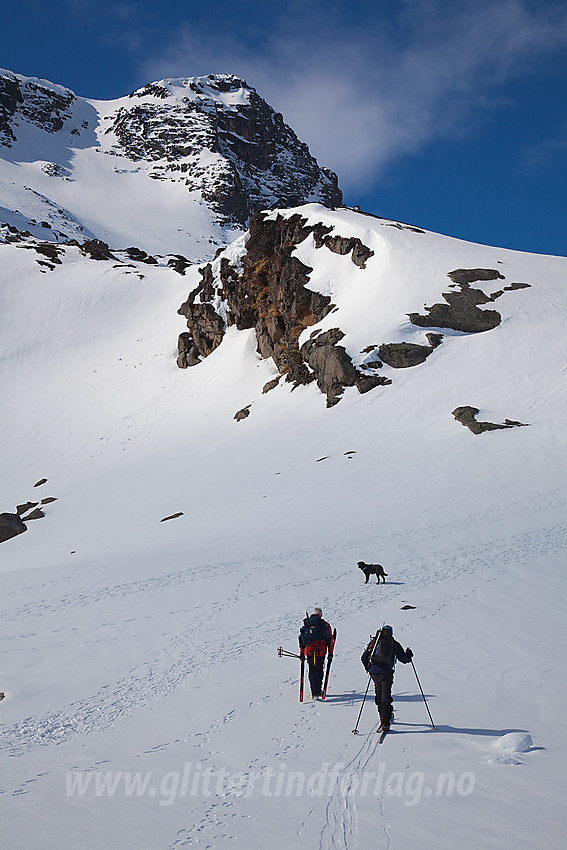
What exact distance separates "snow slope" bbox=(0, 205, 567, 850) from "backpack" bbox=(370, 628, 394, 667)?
2.70 ft

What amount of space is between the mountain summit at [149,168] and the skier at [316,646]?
11236cm

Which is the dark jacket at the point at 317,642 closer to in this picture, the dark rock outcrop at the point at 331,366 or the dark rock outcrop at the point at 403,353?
the dark rock outcrop at the point at 331,366

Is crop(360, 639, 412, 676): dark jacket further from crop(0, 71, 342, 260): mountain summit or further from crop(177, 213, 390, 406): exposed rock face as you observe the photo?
crop(0, 71, 342, 260): mountain summit

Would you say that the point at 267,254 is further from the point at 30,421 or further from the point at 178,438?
the point at 30,421

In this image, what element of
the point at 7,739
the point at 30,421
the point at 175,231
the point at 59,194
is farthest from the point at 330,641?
the point at 59,194

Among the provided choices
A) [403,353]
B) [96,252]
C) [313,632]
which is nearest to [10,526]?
[313,632]

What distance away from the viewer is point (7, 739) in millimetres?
6852

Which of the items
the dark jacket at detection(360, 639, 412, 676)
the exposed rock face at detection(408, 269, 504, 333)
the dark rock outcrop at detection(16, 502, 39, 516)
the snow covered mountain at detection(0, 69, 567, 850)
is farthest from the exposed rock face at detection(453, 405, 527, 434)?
the dark rock outcrop at detection(16, 502, 39, 516)

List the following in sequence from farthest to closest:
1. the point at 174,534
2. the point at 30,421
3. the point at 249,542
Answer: the point at 30,421
the point at 174,534
the point at 249,542

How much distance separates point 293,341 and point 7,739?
37619 millimetres

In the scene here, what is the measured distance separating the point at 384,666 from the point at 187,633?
6016mm

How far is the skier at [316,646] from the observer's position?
26.0 feet

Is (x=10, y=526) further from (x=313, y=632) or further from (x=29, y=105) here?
(x=29, y=105)

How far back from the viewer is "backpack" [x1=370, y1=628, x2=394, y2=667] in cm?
683
